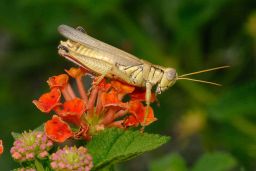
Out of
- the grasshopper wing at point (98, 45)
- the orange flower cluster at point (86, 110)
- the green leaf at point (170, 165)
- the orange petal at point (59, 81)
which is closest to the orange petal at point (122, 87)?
the orange flower cluster at point (86, 110)

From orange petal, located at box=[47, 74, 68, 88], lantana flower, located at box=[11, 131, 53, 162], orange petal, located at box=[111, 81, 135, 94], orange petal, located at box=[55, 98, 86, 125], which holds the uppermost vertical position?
orange petal, located at box=[47, 74, 68, 88]

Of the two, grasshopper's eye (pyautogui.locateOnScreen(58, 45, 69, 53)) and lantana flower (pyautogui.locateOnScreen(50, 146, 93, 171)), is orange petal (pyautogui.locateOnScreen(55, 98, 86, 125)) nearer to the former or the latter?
lantana flower (pyautogui.locateOnScreen(50, 146, 93, 171))

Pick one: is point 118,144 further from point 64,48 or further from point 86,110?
point 64,48

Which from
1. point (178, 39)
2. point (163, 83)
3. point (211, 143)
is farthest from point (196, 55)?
point (163, 83)

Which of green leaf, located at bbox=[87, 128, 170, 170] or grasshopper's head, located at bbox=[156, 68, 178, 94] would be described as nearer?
green leaf, located at bbox=[87, 128, 170, 170]

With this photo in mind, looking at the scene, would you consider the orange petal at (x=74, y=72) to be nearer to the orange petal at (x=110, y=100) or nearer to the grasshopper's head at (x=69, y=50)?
the grasshopper's head at (x=69, y=50)

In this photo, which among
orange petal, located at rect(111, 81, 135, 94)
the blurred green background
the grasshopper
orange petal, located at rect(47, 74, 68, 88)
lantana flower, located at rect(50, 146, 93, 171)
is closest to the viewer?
lantana flower, located at rect(50, 146, 93, 171)

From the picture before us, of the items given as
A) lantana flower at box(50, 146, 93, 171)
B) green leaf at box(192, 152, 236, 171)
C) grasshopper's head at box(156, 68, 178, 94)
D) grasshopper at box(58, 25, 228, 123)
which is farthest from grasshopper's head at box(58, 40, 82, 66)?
green leaf at box(192, 152, 236, 171)
